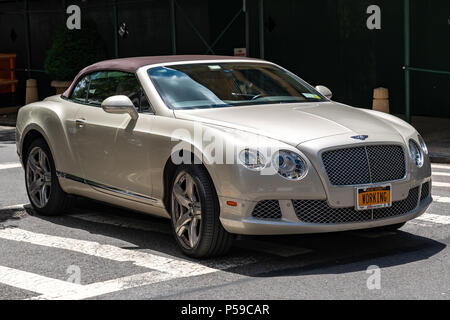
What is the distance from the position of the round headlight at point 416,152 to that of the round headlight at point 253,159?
1374mm

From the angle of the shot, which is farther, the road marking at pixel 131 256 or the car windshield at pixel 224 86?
the car windshield at pixel 224 86

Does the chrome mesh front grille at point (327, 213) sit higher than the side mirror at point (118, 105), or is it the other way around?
the side mirror at point (118, 105)

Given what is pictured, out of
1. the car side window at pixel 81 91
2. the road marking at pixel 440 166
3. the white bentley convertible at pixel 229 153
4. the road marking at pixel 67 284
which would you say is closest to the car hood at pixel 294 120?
the white bentley convertible at pixel 229 153

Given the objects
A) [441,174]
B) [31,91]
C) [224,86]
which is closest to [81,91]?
[224,86]

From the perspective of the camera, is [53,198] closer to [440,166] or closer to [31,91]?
[440,166]

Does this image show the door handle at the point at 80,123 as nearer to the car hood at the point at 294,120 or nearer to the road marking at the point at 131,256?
the road marking at the point at 131,256

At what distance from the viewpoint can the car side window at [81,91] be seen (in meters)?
9.46

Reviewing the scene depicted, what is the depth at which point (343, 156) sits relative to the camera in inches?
284

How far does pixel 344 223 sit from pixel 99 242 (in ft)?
7.73

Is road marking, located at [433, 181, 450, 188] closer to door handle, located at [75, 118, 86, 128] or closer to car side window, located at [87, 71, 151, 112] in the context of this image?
car side window, located at [87, 71, 151, 112]

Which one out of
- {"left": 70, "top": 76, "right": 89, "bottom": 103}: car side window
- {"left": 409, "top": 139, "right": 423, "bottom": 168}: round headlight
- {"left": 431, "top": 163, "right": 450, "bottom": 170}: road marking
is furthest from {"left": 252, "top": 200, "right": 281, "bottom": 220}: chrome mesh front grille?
{"left": 431, "top": 163, "right": 450, "bottom": 170}: road marking

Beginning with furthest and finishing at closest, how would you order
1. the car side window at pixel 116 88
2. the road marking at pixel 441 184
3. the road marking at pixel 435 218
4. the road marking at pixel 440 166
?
the road marking at pixel 440 166 < the road marking at pixel 441 184 < the road marking at pixel 435 218 < the car side window at pixel 116 88

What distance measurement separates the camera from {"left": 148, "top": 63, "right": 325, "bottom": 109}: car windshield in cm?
821

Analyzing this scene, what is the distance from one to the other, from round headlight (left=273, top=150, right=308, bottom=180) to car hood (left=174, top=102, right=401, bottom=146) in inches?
4.1
